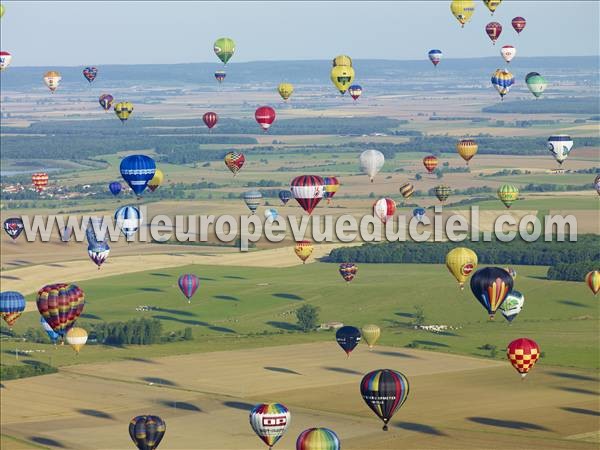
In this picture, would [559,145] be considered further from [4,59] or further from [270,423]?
[270,423]

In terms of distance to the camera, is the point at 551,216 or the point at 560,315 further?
the point at 551,216

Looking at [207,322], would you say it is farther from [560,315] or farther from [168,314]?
[560,315]

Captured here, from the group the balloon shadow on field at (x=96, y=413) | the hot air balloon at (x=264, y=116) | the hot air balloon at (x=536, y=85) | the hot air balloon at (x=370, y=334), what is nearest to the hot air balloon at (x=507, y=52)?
the hot air balloon at (x=536, y=85)

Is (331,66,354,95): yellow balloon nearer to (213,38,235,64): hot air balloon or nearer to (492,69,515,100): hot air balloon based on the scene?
(213,38,235,64): hot air balloon

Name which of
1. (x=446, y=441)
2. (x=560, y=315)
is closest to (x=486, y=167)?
(x=560, y=315)

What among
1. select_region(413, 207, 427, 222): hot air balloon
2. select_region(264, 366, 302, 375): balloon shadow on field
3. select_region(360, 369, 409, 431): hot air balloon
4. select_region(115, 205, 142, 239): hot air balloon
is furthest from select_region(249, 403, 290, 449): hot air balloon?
select_region(413, 207, 427, 222): hot air balloon

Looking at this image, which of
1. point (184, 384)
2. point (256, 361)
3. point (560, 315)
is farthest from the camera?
point (560, 315)
